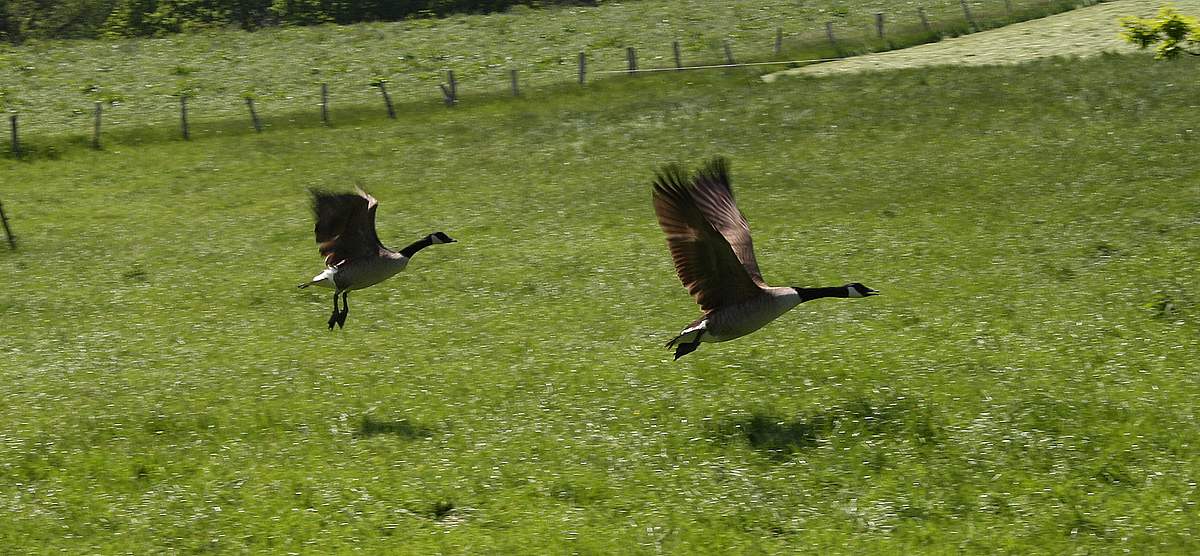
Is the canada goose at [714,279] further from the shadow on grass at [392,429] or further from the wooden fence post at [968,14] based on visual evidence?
the wooden fence post at [968,14]

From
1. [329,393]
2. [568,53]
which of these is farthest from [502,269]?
[568,53]

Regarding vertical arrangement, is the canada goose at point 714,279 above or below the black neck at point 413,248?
above

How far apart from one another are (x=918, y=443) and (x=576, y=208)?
70.5 ft

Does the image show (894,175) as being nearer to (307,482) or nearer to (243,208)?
(243,208)

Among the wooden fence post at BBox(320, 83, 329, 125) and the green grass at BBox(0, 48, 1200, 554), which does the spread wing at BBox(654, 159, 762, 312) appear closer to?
the green grass at BBox(0, 48, 1200, 554)

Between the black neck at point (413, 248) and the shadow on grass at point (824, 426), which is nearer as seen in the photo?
the shadow on grass at point (824, 426)

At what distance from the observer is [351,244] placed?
20.6 meters

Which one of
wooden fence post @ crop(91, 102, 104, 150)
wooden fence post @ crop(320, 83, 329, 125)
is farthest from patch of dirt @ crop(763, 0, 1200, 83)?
wooden fence post @ crop(91, 102, 104, 150)

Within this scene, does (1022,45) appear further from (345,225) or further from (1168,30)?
(345,225)

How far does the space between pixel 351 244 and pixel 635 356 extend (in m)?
5.33

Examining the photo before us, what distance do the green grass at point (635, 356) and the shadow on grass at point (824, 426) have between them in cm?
6

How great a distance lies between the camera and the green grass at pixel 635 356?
16125 mm

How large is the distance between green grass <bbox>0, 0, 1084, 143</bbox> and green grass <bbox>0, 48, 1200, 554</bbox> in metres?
11.4

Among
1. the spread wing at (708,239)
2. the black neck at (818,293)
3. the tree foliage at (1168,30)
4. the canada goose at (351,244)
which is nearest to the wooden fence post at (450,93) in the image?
the tree foliage at (1168,30)
